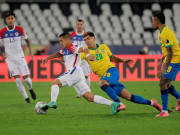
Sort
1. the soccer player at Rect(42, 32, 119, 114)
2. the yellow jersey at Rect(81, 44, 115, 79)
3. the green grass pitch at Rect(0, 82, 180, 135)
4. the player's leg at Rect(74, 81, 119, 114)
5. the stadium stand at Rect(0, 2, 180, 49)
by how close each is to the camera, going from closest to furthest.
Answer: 1. the green grass pitch at Rect(0, 82, 180, 135)
2. the player's leg at Rect(74, 81, 119, 114)
3. the soccer player at Rect(42, 32, 119, 114)
4. the yellow jersey at Rect(81, 44, 115, 79)
5. the stadium stand at Rect(0, 2, 180, 49)

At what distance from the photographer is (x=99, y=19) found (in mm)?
27031

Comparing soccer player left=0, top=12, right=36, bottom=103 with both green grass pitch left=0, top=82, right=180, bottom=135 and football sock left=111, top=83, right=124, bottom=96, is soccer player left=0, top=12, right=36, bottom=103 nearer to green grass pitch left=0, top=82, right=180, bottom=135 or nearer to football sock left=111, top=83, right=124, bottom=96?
green grass pitch left=0, top=82, right=180, bottom=135

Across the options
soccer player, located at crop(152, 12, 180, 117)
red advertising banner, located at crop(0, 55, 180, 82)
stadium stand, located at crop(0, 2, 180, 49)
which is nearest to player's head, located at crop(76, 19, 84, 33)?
soccer player, located at crop(152, 12, 180, 117)

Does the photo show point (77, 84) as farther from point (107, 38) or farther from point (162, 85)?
point (107, 38)

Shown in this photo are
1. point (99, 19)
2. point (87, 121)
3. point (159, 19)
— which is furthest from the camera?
point (99, 19)

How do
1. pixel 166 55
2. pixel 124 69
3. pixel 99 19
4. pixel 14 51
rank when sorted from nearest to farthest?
pixel 166 55 → pixel 14 51 → pixel 124 69 → pixel 99 19

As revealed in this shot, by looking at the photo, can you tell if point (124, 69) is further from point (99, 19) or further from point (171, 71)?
point (171, 71)

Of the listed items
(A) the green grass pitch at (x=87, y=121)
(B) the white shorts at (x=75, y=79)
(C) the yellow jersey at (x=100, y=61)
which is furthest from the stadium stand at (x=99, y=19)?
(B) the white shorts at (x=75, y=79)

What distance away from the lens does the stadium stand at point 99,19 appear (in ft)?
82.9

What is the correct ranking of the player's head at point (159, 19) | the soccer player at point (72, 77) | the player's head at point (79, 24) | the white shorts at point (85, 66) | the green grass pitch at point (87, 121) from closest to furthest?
the green grass pitch at point (87, 121) → the player's head at point (159, 19) → the soccer player at point (72, 77) → the player's head at point (79, 24) → the white shorts at point (85, 66)

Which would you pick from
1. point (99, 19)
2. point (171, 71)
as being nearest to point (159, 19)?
point (171, 71)

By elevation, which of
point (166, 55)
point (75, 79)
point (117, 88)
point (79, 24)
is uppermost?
point (79, 24)

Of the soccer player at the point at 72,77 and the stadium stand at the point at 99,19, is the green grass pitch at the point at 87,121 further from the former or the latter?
the stadium stand at the point at 99,19

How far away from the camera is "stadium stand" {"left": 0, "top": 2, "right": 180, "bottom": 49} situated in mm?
25281
